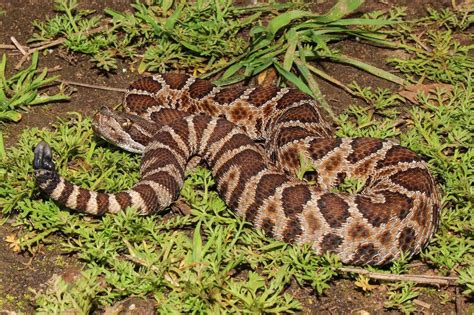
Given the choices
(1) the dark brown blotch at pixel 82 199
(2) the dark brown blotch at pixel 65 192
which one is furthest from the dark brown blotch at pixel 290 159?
(2) the dark brown blotch at pixel 65 192

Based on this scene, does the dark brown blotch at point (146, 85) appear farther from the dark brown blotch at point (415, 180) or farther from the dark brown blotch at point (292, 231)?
Answer: the dark brown blotch at point (415, 180)

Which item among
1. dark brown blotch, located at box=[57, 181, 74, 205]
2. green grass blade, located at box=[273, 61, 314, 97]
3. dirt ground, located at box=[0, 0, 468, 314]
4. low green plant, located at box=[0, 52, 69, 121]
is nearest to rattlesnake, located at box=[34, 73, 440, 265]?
dark brown blotch, located at box=[57, 181, 74, 205]

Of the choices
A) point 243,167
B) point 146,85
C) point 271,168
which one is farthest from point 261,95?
point 243,167

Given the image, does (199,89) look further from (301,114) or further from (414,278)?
(414,278)

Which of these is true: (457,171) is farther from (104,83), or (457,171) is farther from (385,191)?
(104,83)

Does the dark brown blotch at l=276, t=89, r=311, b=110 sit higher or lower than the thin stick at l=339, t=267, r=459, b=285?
higher

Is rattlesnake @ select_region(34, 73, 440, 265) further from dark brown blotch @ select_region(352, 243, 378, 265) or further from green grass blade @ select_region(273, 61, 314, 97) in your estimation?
green grass blade @ select_region(273, 61, 314, 97)
